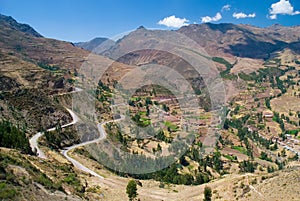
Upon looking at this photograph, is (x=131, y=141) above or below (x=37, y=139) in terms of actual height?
below

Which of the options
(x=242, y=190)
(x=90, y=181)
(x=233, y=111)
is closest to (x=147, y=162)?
(x=90, y=181)

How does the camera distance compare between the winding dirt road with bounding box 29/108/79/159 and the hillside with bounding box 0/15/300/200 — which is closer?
the hillside with bounding box 0/15/300/200

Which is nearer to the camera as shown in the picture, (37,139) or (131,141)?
(37,139)

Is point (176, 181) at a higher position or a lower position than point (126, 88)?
lower

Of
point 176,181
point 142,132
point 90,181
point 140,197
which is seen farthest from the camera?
point 142,132

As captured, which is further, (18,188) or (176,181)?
(176,181)

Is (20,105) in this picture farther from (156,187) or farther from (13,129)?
(156,187)

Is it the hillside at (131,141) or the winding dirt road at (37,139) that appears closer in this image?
the hillside at (131,141)

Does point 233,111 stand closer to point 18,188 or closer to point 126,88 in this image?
point 126,88

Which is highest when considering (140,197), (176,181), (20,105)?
(20,105)

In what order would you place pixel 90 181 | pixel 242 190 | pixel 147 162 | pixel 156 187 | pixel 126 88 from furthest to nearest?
pixel 126 88, pixel 147 162, pixel 156 187, pixel 90 181, pixel 242 190
